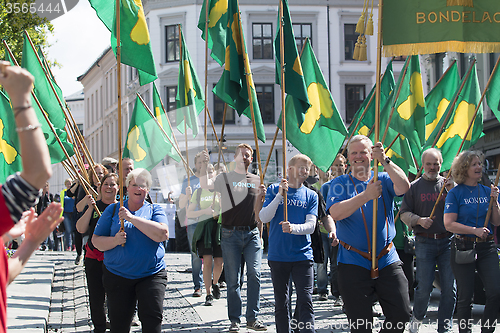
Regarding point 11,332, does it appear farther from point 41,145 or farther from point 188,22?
point 188,22

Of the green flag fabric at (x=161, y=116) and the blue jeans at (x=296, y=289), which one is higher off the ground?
the green flag fabric at (x=161, y=116)

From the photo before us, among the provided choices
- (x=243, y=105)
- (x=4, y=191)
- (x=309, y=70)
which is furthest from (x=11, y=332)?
(x=309, y=70)

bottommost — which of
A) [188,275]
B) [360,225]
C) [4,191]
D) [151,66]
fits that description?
[188,275]

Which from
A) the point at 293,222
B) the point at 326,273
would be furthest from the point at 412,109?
the point at 293,222

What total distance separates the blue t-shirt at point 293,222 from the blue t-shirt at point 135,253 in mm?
1329

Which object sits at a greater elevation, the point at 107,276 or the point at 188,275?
the point at 107,276

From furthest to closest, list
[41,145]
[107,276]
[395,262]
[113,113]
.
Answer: [113,113]
[107,276]
[395,262]
[41,145]

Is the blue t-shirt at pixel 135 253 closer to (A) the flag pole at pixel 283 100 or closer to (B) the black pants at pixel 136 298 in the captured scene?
(B) the black pants at pixel 136 298

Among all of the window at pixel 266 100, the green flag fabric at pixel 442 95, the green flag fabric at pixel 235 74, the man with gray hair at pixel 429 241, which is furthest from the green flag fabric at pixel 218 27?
the window at pixel 266 100

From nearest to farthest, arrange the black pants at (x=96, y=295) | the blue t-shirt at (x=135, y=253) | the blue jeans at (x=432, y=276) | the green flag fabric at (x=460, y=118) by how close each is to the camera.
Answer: the blue t-shirt at (x=135, y=253) < the blue jeans at (x=432, y=276) < the black pants at (x=96, y=295) < the green flag fabric at (x=460, y=118)

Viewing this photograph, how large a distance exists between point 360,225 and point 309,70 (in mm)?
4315

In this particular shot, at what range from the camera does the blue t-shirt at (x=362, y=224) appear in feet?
14.1

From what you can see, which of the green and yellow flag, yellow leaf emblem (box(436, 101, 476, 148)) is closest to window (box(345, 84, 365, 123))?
yellow leaf emblem (box(436, 101, 476, 148))

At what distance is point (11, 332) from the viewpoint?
5777mm
